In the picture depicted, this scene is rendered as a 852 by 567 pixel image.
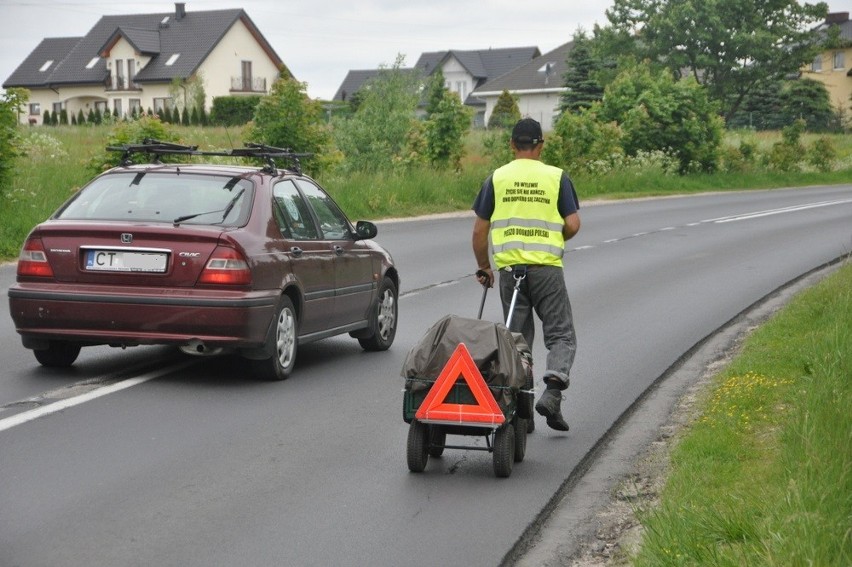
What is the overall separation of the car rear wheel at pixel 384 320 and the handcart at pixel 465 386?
14.8ft

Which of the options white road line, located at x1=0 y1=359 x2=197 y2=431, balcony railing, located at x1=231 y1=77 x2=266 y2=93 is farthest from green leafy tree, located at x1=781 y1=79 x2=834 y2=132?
white road line, located at x1=0 y1=359 x2=197 y2=431

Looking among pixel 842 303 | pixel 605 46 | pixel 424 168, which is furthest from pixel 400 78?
pixel 842 303

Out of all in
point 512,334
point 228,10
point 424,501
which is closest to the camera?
point 424,501

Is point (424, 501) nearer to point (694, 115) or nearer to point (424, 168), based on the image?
point (424, 168)

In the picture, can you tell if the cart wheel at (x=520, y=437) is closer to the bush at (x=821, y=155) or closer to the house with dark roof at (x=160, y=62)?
the bush at (x=821, y=155)

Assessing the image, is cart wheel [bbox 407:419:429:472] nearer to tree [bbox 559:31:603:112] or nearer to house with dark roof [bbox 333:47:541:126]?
tree [bbox 559:31:603:112]

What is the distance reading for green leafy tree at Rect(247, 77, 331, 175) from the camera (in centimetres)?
2864

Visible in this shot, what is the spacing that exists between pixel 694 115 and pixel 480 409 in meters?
43.0

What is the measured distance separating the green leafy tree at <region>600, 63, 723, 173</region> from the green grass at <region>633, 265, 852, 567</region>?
37660mm

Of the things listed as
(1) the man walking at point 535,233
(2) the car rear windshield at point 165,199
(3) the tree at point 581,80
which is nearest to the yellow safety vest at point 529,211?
(1) the man walking at point 535,233

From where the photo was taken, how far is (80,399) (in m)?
9.02

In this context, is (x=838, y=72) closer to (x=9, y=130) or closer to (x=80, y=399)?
(x=9, y=130)

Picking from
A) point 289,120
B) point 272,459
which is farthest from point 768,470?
point 289,120

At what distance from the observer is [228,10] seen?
329 feet
